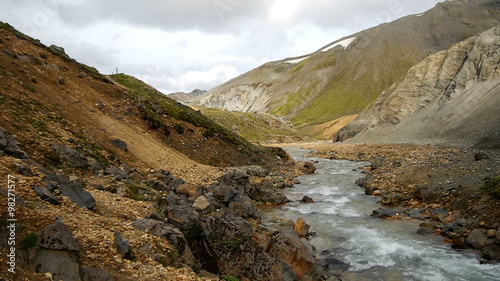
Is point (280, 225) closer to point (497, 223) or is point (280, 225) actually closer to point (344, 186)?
point (497, 223)

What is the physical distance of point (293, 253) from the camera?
13.6 meters

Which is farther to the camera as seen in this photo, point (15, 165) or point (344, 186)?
point (344, 186)

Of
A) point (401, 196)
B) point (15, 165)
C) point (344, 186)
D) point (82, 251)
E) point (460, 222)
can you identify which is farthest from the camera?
point (344, 186)

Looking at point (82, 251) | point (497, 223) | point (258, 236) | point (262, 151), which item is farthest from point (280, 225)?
point (262, 151)

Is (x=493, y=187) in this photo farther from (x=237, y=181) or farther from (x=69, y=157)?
(x=69, y=157)

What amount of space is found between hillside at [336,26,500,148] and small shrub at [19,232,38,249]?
167 ft

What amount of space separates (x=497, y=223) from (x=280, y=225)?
11.4m

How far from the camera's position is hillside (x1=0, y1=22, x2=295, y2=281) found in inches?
340

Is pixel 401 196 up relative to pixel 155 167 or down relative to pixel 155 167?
down

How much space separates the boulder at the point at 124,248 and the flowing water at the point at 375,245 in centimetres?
940

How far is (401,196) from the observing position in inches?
972

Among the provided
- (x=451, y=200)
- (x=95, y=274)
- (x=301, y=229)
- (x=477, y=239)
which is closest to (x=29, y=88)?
(x=95, y=274)

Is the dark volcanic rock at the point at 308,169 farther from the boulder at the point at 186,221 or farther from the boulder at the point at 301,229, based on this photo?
the boulder at the point at 186,221

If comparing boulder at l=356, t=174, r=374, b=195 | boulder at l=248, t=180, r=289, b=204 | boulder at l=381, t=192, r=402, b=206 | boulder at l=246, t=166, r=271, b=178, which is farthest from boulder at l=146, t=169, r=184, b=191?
boulder at l=356, t=174, r=374, b=195
